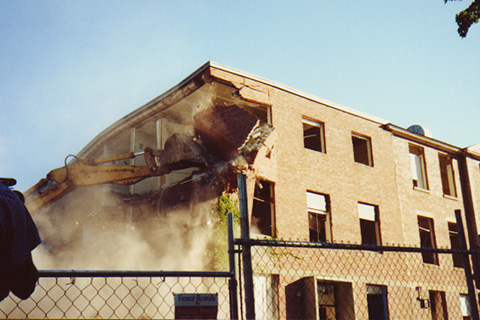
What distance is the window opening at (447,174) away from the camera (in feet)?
78.9

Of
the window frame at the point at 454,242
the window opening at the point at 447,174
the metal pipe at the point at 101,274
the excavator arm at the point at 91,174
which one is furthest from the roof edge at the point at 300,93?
the metal pipe at the point at 101,274

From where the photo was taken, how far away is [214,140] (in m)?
15.3

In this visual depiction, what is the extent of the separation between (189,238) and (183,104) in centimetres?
508

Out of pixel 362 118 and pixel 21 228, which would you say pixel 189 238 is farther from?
pixel 21 228

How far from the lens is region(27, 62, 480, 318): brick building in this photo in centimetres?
1617


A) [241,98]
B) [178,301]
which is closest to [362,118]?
[241,98]

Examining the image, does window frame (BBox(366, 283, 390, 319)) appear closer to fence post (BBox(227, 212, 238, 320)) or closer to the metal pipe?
fence post (BBox(227, 212, 238, 320))

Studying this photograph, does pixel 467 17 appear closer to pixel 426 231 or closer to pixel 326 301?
pixel 326 301

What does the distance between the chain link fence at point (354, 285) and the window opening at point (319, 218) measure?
3.20ft

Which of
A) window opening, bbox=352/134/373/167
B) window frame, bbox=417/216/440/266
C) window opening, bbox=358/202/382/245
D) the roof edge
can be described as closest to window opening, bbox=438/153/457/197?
window frame, bbox=417/216/440/266

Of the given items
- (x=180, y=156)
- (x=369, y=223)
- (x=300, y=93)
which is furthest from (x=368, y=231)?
(x=180, y=156)

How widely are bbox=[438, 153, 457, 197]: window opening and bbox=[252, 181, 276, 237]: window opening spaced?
11921 millimetres

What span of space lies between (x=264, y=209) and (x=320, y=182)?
8.71 feet

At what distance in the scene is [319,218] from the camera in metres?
18.1
